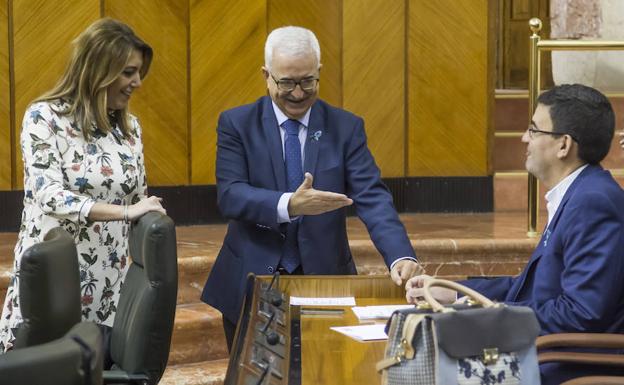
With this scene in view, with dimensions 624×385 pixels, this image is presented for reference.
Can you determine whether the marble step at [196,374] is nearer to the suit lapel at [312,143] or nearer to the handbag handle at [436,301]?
the suit lapel at [312,143]

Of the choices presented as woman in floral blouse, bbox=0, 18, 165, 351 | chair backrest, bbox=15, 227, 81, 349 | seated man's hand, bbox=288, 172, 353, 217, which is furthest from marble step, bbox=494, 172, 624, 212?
chair backrest, bbox=15, 227, 81, 349

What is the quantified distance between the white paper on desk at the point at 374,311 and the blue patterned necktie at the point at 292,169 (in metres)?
0.35

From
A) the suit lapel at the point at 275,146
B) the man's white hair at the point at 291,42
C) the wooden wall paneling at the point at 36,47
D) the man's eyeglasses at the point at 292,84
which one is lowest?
the suit lapel at the point at 275,146

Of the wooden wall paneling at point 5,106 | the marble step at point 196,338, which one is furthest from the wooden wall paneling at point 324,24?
the marble step at point 196,338

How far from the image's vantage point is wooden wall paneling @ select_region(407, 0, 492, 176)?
23.4 feet

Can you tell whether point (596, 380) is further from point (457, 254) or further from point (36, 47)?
point (36, 47)

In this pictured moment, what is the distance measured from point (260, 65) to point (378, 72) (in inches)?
30.4

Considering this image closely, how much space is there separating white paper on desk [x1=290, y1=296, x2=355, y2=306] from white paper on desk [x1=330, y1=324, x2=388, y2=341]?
0.28 meters

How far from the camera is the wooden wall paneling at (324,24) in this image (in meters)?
6.89

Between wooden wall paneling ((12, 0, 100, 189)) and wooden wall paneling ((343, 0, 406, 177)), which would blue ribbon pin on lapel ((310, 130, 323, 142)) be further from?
wooden wall paneling ((343, 0, 406, 177))

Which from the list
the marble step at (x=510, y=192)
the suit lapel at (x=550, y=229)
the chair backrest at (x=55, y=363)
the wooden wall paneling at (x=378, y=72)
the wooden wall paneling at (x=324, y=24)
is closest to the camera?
the chair backrest at (x=55, y=363)

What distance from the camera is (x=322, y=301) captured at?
3.35 metres

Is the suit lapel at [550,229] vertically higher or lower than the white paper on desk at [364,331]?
higher

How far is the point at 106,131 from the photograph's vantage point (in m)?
3.62
